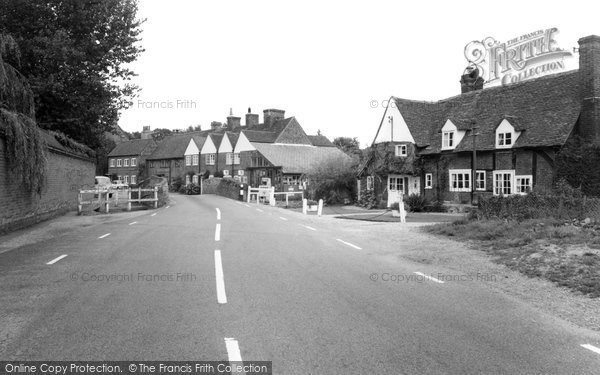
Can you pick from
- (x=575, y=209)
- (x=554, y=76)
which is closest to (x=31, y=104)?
(x=575, y=209)

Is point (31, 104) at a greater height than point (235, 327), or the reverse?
point (31, 104)

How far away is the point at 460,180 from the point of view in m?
34.6

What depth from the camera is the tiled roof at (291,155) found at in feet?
192

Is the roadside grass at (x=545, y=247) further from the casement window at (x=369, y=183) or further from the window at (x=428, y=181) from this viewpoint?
the casement window at (x=369, y=183)

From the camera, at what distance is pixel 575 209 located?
1588cm

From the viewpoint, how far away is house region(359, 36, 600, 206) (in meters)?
29.3

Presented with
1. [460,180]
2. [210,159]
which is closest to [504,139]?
[460,180]

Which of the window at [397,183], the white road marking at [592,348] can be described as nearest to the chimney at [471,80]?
the window at [397,183]

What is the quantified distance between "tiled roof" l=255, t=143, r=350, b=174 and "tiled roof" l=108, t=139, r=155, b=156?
33.4 m

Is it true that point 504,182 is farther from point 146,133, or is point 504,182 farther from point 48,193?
point 146,133

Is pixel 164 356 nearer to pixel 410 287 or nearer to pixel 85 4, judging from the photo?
pixel 410 287

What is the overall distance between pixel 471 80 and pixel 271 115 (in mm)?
37062

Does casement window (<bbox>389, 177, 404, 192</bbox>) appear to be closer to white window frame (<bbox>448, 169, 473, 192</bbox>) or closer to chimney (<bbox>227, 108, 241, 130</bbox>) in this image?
white window frame (<bbox>448, 169, 473, 192</bbox>)

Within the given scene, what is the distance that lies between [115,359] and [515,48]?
44596 mm
